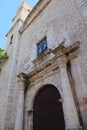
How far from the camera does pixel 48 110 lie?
4.76m

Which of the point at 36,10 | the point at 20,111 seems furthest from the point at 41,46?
the point at 36,10

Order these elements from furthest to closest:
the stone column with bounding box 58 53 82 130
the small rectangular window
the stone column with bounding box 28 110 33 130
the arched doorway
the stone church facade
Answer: the small rectangular window, the stone column with bounding box 28 110 33 130, the arched doorway, the stone church facade, the stone column with bounding box 58 53 82 130

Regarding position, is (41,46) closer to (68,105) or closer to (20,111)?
Result: (20,111)

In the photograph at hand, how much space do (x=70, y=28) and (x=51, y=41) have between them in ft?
3.72

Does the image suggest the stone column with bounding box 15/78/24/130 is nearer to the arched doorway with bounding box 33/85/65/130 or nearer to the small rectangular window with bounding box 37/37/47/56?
the arched doorway with bounding box 33/85/65/130

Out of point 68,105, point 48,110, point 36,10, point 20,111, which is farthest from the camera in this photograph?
point 36,10

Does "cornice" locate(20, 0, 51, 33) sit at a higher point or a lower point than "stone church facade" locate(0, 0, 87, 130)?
higher

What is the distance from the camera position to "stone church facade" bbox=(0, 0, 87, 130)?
3971mm

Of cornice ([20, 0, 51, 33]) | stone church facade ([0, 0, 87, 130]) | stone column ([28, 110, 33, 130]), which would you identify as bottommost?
stone column ([28, 110, 33, 130])

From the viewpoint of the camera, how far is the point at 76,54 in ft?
14.8

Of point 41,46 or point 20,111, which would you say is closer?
point 20,111

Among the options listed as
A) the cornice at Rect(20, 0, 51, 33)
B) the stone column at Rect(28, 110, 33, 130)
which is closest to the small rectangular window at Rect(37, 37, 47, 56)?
the cornice at Rect(20, 0, 51, 33)

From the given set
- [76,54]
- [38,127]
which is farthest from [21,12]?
[38,127]

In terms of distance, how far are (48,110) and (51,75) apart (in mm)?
1309
